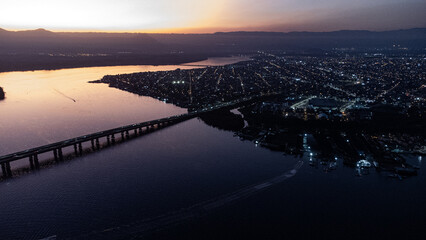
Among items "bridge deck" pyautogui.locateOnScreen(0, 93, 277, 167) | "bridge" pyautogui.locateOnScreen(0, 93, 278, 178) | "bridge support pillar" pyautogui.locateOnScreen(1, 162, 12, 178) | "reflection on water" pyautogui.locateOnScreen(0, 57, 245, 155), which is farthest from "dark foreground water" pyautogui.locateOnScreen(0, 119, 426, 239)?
"reflection on water" pyautogui.locateOnScreen(0, 57, 245, 155)

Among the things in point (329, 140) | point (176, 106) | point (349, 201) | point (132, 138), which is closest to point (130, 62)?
point (176, 106)

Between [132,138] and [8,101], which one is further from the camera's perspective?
[8,101]

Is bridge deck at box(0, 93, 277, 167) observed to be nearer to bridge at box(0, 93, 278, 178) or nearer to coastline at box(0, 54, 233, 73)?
bridge at box(0, 93, 278, 178)

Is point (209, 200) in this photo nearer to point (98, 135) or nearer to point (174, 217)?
point (174, 217)

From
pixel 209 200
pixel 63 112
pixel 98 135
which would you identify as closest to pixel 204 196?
pixel 209 200

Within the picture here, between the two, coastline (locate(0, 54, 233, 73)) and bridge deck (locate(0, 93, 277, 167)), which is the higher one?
coastline (locate(0, 54, 233, 73))

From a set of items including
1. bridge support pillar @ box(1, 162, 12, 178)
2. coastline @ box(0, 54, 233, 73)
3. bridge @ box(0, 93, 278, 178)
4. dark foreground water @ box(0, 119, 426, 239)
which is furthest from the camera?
coastline @ box(0, 54, 233, 73)

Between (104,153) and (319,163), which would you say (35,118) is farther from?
(319,163)

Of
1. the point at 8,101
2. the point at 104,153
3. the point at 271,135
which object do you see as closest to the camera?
the point at 104,153
